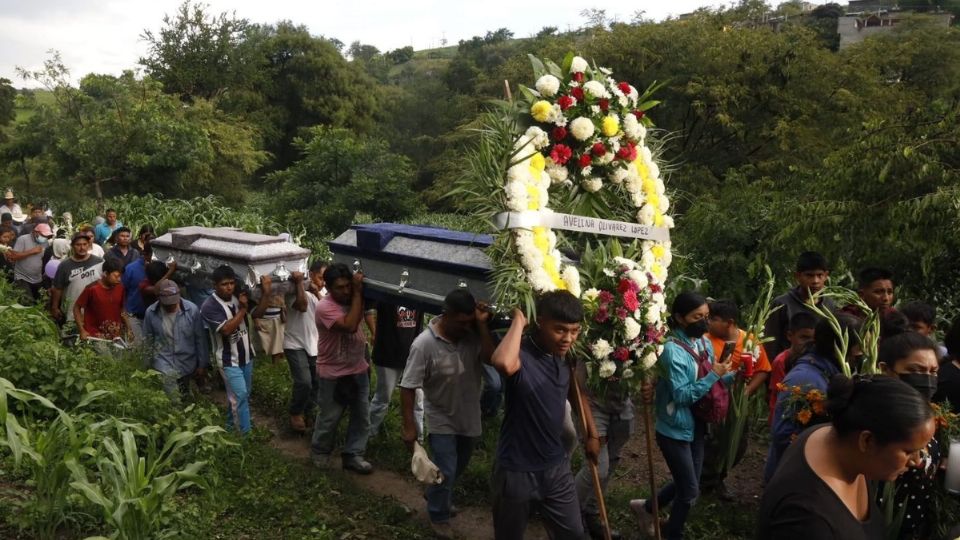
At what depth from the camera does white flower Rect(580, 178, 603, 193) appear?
432 centimetres

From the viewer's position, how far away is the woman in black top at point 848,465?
2.22 m

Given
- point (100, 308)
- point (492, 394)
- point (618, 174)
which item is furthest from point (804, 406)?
point (100, 308)

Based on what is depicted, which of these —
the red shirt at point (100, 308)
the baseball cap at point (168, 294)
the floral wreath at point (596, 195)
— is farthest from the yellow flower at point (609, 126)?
the red shirt at point (100, 308)

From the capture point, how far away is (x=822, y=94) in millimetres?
19578

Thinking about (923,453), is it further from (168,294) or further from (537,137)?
(168,294)

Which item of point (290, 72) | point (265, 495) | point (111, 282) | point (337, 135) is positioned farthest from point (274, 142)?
point (265, 495)

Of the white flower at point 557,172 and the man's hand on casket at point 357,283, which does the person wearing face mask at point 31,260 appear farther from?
the white flower at point 557,172

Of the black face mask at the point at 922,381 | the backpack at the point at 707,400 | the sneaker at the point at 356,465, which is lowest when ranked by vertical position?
the sneaker at the point at 356,465

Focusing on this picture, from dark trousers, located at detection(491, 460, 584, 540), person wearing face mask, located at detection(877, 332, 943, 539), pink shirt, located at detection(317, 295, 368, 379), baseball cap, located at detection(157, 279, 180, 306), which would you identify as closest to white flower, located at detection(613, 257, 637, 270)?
dark trousers, located at detection(491, 460, 584, 540)

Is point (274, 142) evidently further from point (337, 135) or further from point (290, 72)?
point (337, 135)

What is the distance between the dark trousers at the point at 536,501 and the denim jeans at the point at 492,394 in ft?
8.13

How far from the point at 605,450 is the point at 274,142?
117 ft

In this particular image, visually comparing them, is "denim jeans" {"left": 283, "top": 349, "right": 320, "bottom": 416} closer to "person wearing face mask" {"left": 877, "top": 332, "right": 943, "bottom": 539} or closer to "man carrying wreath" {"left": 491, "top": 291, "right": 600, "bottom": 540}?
"man carrying wreath" {"left": 491, "top": 291, "right": 600, "bottom": 540}

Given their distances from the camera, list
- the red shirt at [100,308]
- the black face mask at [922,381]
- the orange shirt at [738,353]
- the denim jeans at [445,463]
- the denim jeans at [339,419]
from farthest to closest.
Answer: the red shirt at [100,308] < the denim jeans at [339,419] < the orange shirt at [738,353] < the denim jeans at [445,463] < the black face mask at [922,381]
